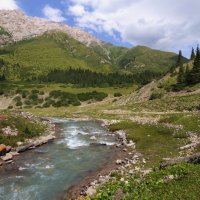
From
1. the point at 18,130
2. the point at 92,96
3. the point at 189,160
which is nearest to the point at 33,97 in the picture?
the point at 92,96

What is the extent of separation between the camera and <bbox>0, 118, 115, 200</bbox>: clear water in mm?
27938

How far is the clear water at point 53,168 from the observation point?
2794 cm

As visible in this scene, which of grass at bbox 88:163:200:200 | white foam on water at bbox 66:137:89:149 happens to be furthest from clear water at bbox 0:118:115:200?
grass at bbox 88:163:200:200

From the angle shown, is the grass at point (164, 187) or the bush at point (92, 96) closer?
the grass at point (164, 187)

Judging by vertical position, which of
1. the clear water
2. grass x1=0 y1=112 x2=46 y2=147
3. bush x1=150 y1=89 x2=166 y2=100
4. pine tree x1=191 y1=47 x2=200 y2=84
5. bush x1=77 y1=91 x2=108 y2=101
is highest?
pine tree x1=191 y1=47 x2=200 y2=84

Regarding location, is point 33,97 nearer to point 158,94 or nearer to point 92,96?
point 92,96

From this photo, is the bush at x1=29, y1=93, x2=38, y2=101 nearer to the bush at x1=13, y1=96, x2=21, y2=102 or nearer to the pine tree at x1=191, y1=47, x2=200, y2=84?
the bush at x1=13, y1=96, x2=21, y2=102

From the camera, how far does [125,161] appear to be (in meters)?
38.0

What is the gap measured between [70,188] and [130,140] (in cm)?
2413

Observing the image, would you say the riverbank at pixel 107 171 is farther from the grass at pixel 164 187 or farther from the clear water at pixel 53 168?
the grass at pixel 164 187

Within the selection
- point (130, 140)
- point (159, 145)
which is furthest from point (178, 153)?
point (130, 140)

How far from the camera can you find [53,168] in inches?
1406

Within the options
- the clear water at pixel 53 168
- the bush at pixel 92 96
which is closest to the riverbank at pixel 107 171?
the clear water at pixel 53 168

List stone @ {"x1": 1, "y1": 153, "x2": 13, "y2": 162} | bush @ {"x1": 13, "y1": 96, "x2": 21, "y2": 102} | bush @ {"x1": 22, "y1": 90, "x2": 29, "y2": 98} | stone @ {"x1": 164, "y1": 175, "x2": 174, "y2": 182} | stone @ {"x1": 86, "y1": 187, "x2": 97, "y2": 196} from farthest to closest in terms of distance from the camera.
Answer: bush @ {"x1": 22, "y1": 90, "x2": 29, "y2": 98}, bush @ {"x1": 13, "y1": 96, "x2": 21, "y2": 102}, stone @ {"x1": 1, "y1": 153, "x2": 13, "y2": 162}, stone @ {"x1": 86, "y1": 187, "x2": 97, "y2": 196}, stone @ {"x1": 164, "y1": 175, "x2": 174, "y2": 182}
